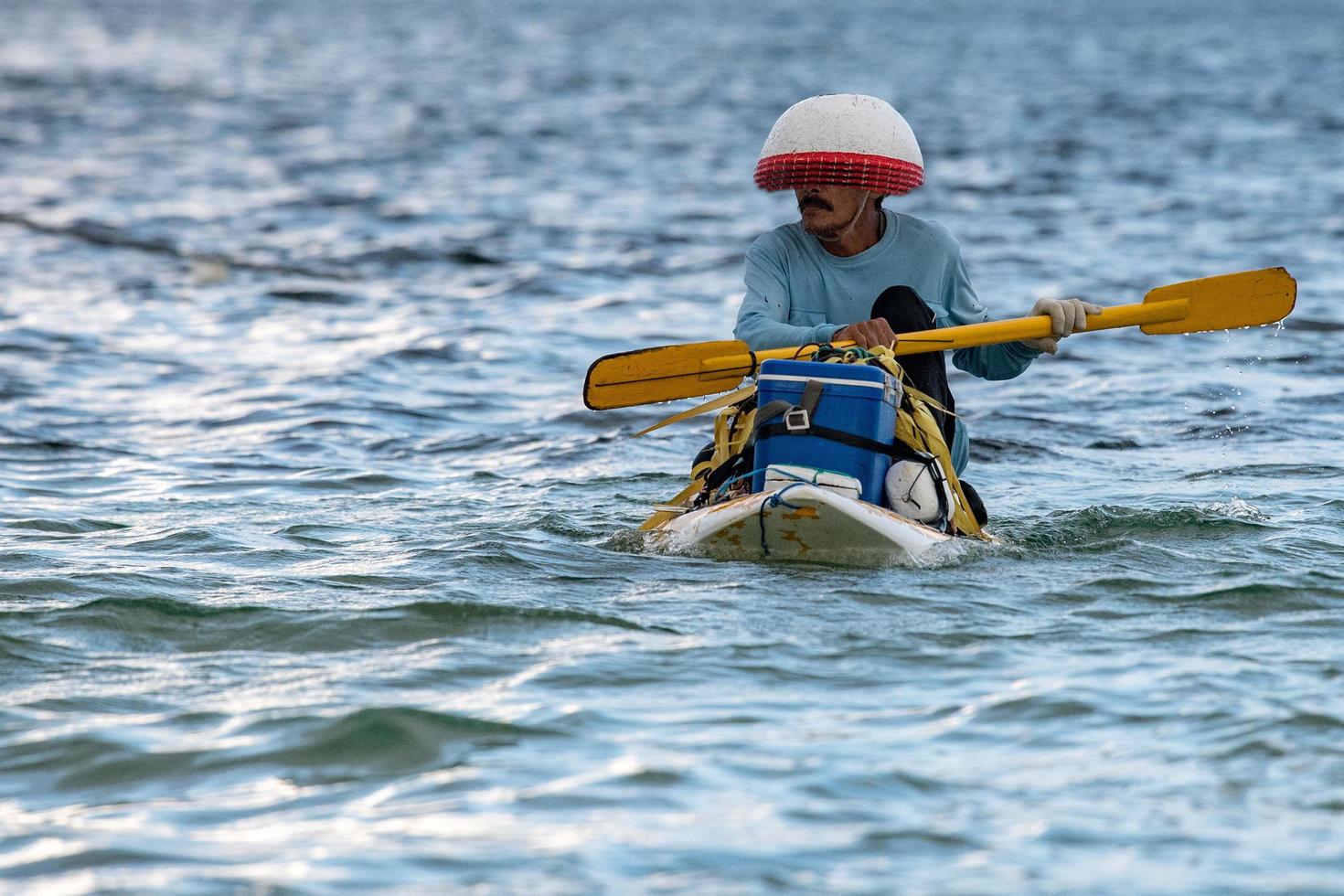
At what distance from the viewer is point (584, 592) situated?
6762 millimetres

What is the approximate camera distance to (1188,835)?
438 cm

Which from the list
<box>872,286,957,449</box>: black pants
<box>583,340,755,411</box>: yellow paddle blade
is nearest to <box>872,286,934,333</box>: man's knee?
<box>872,286,957,449</box>: black pants

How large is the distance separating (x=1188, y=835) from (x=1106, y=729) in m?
0.74

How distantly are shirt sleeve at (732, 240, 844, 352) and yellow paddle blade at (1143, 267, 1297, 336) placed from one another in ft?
4.98

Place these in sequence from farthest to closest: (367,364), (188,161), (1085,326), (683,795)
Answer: (188,161), (367,364), (1085,326), (683,795)

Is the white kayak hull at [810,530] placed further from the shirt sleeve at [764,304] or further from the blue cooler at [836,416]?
the shirt sleeve at [764,304]

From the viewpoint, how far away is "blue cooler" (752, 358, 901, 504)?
22.7 ft

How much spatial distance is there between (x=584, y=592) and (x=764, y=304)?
155cm

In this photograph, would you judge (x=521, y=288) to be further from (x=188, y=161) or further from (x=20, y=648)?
(x=188, y=161)

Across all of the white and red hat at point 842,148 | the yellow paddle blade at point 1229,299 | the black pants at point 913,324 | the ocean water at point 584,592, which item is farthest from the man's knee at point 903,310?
the yellow paddle blade at point 1229,299

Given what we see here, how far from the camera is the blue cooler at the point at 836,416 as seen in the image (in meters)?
6.91

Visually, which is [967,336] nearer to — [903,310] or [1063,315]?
[903,310]

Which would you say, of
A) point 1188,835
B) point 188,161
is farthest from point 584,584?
point 188,161

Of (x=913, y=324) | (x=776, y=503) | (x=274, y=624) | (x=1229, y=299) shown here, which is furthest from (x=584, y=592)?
(x=1229, y=299)
